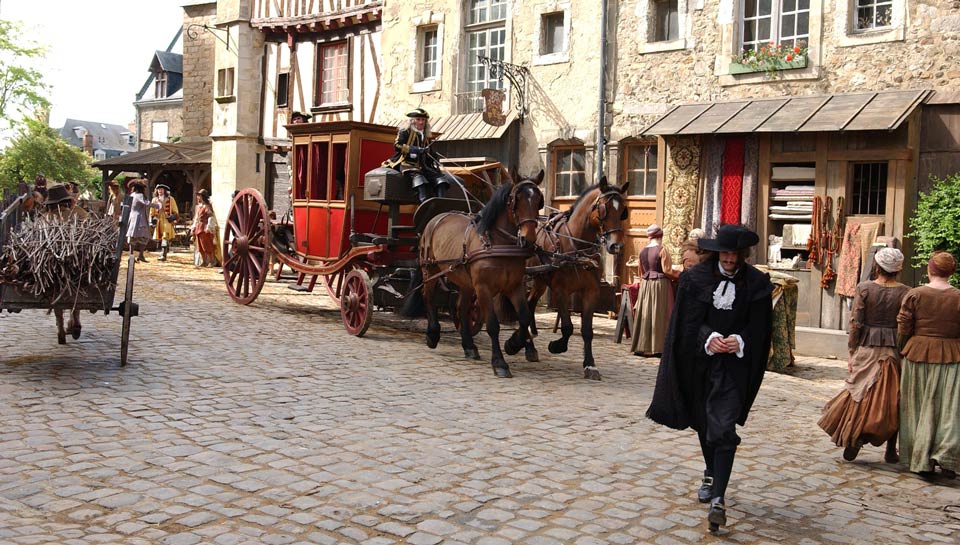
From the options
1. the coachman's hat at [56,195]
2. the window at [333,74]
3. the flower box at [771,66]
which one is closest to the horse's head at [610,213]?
the flower box at [771,66]

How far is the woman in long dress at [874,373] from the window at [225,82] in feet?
64.8

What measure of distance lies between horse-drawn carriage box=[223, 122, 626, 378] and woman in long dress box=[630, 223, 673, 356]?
1313 millimetres

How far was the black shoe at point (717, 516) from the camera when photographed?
454 cm

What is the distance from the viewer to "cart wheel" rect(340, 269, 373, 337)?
35.7 ft

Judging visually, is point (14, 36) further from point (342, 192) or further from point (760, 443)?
point (760, 443)

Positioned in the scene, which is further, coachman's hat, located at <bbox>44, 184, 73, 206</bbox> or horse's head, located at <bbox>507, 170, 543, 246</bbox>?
horse's head, located at <bbox>507, 170, 543, 246</bbox>

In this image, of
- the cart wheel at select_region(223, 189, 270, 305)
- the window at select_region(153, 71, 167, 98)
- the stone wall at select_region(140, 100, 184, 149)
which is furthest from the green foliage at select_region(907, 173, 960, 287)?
the window at select_region(153, 71, 167, 98)

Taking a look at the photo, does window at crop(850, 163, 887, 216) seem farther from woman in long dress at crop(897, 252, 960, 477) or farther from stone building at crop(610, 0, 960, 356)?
woman in long dress at crop(897, 252, 960, 477)

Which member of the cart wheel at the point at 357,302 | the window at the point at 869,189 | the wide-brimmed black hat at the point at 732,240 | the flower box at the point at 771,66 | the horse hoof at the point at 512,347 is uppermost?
the flower box at the point at 771,66

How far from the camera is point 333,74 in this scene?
21250 mm

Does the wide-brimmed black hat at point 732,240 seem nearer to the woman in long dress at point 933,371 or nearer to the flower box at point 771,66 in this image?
the woman in long dress at point 933,371

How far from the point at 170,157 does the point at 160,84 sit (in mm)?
23495

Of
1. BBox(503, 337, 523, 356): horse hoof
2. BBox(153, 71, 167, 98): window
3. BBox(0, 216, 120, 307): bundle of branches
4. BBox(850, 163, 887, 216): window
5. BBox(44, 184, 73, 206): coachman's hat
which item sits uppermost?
BBox(153, 71, 167, 98): window

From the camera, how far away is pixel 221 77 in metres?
24.0
